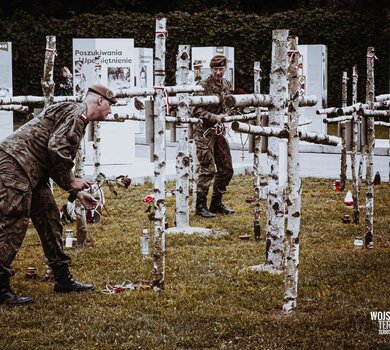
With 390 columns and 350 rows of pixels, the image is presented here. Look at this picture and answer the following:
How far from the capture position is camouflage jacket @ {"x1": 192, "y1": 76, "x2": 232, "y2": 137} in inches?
486

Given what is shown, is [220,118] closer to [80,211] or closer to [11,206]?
[80,211]

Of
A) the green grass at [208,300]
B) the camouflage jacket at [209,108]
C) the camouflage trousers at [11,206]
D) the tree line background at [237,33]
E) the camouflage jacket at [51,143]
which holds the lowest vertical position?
the green grass at [208,300]

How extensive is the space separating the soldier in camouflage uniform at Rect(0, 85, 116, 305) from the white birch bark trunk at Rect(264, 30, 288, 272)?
5.30 feet

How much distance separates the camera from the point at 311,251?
10.3m

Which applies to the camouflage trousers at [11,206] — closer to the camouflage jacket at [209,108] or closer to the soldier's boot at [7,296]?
the soldier's boot at [7,296]

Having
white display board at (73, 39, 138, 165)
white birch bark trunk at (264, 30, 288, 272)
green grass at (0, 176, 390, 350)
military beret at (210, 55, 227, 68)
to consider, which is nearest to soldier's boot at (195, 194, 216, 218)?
green grass at (0, 176, 390, 350)

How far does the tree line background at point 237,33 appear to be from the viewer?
33.0 meters

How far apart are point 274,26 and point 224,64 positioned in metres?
21.8

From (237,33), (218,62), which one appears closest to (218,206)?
(218,62)

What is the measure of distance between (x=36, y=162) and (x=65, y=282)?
1.12 m

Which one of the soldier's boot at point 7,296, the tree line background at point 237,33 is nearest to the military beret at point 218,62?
the soldier's boot at point 7,296

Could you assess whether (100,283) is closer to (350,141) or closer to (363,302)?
(363,302)

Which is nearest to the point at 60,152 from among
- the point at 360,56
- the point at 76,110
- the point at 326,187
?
the point at 76,110

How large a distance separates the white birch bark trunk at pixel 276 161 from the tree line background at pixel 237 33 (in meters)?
23.6
